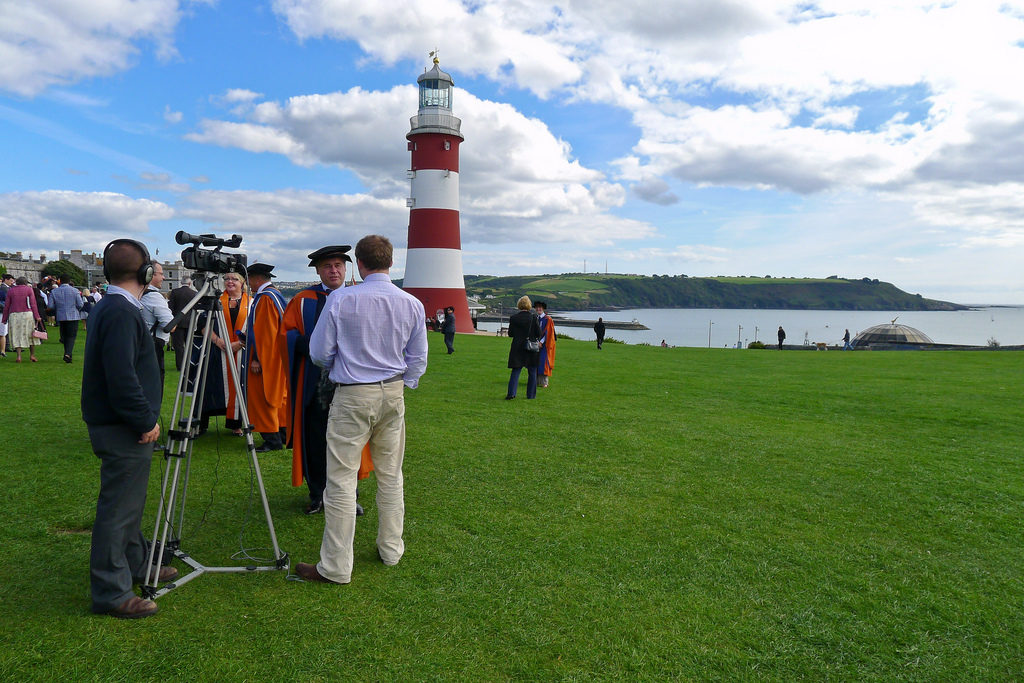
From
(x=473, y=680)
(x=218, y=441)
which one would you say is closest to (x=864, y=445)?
(x=473, y=680)

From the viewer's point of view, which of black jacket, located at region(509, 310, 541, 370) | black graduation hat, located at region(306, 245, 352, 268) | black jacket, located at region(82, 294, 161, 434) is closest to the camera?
black jacket, located at region(82, 294, 161, 434)

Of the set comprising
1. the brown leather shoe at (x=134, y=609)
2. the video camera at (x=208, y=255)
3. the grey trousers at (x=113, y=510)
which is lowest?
the brown leather shoe at (x=134, y=609)

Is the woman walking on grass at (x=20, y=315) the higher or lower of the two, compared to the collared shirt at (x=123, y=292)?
lower

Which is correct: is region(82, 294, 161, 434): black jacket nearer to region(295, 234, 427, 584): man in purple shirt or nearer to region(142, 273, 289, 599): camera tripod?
region(142, 273, 289, 599): camera tripod

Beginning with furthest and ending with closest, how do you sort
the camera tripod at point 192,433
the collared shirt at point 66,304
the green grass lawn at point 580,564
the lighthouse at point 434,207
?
the lighthouse at point 434,207, the collared shirt at point 66,304, the camera tripod at point 192,433, the green grass lawn at point 580,564

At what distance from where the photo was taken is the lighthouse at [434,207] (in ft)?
103

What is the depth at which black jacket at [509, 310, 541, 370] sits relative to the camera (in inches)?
424

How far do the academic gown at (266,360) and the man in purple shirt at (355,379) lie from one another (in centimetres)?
162

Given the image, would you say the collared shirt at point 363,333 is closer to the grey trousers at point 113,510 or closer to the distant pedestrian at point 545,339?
the grey trousers at point 113,510

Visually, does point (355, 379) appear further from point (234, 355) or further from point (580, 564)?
point (234, 355)

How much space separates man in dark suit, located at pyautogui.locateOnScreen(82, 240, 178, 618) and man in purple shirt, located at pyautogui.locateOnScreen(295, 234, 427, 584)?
91cm

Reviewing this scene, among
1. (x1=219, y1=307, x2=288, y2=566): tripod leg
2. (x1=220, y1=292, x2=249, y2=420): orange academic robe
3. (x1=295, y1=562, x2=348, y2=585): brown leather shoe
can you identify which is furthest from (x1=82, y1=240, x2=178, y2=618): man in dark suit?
(x1=220, y1=292, x2=249, y2=420): orange academic robe

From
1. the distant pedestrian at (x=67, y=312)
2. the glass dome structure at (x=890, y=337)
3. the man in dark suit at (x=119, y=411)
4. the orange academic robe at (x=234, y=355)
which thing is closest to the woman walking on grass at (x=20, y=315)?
the distant pedestrian at (x=67, y=312)

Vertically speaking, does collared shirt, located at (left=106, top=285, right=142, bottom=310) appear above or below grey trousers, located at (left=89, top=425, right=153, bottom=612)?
above
